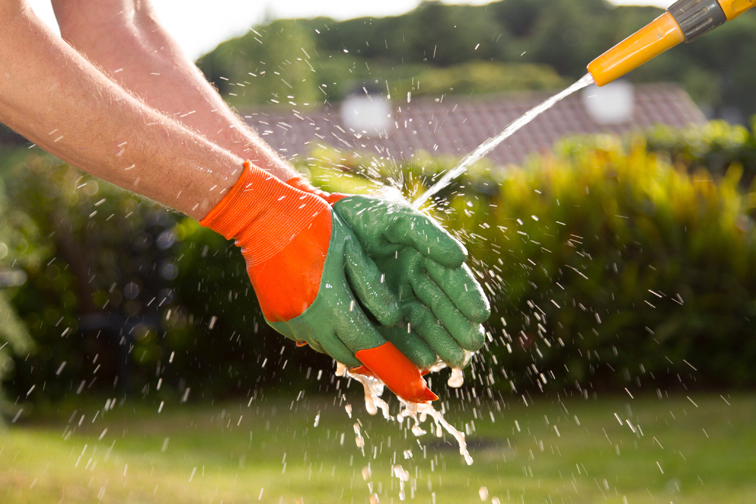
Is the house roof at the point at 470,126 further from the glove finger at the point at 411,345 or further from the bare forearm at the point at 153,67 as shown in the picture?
the glove finger at the point at 411,345

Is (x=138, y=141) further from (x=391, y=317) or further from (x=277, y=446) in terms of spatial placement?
(x=277, y=446)

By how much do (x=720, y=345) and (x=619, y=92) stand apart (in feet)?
50.6

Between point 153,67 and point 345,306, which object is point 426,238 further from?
point 153,67

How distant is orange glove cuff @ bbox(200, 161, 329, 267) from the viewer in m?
1.80

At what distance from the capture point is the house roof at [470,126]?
1398cm

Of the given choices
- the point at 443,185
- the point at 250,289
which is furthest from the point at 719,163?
the point at 250,289

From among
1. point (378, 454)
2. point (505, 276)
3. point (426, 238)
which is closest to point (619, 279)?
point (505, 276)

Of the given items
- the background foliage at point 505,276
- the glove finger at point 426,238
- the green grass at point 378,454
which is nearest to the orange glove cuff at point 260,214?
the glove finger at point 426,238

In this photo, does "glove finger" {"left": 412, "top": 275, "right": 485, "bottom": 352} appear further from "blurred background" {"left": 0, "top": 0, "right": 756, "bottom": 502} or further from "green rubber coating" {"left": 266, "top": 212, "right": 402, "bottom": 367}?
"blurred background" {"left": 0, "top": 0, "right": 756, "bottom": 502}

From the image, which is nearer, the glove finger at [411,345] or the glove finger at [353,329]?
the glove finger at [353,329]

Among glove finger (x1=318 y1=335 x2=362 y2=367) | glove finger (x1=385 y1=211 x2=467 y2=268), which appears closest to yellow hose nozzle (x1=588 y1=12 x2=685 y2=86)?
glove finger (x1=385 y1=211 x2=467 y2=268)

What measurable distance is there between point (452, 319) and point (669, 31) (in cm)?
95

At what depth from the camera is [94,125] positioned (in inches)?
63.1

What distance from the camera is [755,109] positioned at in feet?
161
